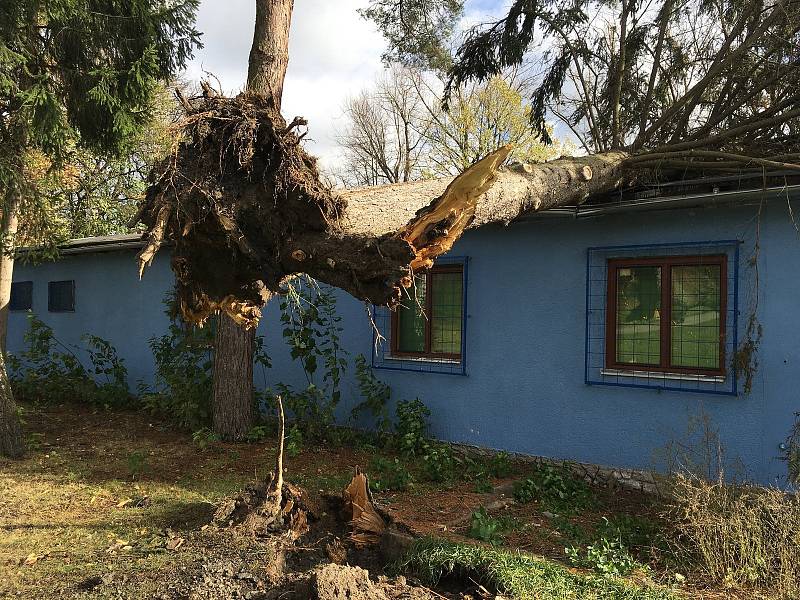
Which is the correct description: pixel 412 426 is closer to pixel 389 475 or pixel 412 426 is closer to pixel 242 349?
pixel 389 475

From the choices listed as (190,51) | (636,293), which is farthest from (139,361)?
(636,293)

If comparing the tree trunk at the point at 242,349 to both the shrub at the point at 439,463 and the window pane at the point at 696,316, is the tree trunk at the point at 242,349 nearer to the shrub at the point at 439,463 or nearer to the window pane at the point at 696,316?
the shrub at the point at 439,463

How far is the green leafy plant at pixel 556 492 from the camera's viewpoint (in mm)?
6375

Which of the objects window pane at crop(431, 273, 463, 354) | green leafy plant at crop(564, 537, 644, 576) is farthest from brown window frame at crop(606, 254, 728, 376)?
green leafy plant at crop(564, 537, 644, 576)

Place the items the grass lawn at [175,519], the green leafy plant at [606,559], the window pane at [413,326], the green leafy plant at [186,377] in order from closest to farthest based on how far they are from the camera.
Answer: the grass lawn at [175,519]
the green leafy plant at [606,559]
the window pane at [413,326]
the green leafy plant at [186,377]

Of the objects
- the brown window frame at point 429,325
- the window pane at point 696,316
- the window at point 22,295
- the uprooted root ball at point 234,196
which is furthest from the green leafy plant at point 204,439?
the window at point 22,295

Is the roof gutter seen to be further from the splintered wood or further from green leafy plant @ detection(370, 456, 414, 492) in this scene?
the splintered wood

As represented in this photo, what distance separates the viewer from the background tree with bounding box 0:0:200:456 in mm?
7945

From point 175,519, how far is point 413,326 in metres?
4.24

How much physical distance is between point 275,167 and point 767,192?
447 centimetres

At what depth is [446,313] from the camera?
8781 mm

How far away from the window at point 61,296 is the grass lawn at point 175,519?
14.5 feet

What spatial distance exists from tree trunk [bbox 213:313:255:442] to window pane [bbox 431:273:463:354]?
263 cm

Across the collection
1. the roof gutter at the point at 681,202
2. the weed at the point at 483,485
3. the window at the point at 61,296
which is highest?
the roof gutter at the point at 681,202
